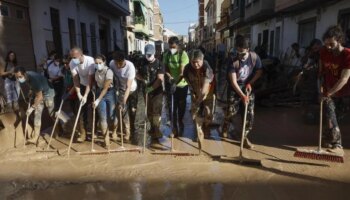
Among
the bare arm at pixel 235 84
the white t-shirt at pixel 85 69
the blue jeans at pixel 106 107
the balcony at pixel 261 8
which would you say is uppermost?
the balcony at pixel 261 8

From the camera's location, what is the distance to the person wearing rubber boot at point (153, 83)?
5637mm

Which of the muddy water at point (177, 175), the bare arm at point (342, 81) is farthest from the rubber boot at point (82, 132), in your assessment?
the bare arm at point (342, 81)

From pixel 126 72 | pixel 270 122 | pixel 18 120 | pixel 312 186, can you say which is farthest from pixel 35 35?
pixel 312 186

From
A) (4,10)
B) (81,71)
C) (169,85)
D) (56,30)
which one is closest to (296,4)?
(169,85)

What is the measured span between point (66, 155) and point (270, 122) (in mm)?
4163

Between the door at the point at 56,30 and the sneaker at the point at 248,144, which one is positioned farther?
the door at the point at 56,30

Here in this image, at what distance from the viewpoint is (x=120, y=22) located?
24797 mm

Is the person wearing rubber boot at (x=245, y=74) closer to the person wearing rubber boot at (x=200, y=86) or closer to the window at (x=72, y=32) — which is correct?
the person wearing rubber boot at (x=200, y=86)

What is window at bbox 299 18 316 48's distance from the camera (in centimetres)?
1214

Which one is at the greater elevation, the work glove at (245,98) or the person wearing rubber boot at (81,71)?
the person wearing rubber boot at (81,71)

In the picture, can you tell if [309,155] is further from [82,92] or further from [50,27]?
[50,27]

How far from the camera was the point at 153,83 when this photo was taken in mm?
5730

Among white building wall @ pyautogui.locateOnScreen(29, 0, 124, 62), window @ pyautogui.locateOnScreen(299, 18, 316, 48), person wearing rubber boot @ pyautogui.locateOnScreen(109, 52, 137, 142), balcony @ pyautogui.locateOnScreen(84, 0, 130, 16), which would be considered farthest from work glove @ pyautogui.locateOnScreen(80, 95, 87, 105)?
balcony @ pyautogui.locateOnScreen(84, 0, 130, 16)

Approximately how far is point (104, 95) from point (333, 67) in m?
3.49
